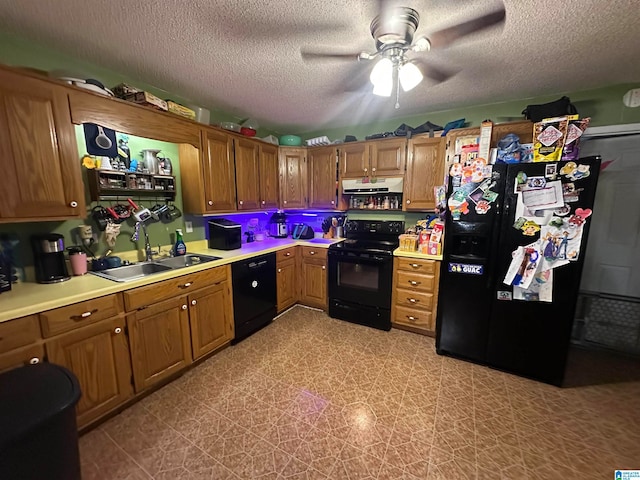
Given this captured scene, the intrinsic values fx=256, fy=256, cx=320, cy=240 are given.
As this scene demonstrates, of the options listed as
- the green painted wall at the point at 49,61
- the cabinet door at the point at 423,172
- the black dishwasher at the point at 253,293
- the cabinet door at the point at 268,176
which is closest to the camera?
the green painted wall at the point at 49,61

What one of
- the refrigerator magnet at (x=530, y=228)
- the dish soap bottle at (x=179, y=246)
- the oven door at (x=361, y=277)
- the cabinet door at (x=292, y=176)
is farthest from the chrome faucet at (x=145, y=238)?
the refrigerator magnet at (x=530, y=228)

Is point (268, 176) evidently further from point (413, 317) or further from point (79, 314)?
point (413, 317)

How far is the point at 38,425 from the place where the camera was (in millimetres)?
938

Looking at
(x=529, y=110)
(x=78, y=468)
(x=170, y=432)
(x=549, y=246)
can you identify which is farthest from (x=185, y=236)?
(x=529, y=110)

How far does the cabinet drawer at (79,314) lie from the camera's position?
1.39 metres

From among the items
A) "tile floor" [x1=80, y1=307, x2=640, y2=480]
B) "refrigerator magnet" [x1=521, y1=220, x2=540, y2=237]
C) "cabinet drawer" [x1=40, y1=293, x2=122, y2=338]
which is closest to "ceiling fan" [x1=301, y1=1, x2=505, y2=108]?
"refrigerator magnet" [x1=521, y1=220, x2=540, y2=237]

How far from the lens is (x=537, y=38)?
164cm

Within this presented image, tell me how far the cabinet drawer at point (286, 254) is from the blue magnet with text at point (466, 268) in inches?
72.0

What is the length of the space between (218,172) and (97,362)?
5.97 feet

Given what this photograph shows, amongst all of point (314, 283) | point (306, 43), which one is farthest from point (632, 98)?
point (314, 283)

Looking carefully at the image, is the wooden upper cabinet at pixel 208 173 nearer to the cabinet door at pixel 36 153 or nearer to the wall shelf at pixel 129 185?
the wall shelf at pixel 129 185

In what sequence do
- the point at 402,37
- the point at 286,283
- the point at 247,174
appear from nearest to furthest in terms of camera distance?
the point at 402,37 < the point at 247,174 < the point at 286,283

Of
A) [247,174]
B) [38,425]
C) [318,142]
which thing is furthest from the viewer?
[318,142]

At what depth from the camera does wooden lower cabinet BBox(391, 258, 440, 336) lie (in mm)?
2639
